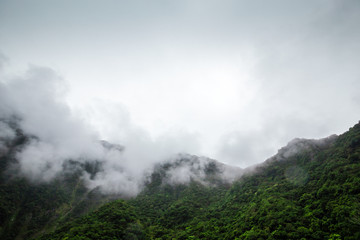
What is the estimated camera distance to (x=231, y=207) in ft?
368

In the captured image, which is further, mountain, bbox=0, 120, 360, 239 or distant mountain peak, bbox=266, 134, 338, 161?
distant mountain peak, bbox=266, 134, 338, 161

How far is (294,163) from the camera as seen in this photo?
139250 mm

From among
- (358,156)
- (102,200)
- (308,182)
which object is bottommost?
(308,182)

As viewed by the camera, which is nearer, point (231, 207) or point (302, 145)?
point (231, 207)

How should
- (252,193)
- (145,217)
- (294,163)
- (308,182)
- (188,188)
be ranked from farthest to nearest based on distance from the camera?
(188,188) < (294,163) < (145,217) < (252,193) < (308,182)

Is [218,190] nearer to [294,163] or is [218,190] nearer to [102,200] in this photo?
[294,163]

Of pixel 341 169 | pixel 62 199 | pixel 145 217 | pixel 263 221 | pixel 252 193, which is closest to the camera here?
pixel 263 221

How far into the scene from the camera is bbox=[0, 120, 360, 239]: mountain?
59.3 meters

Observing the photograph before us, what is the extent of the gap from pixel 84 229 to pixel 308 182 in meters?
138

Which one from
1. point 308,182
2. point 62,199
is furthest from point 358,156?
point 62,199

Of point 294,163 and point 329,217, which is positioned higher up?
point 294,163

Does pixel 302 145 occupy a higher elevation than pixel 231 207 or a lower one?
higher

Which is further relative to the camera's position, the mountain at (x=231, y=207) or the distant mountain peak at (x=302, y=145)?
the distant mountain peak at (x=302, y=145)

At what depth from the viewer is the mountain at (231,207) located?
59281 mm
